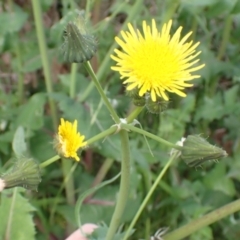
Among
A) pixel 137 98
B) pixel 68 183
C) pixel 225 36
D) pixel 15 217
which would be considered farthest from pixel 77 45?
pixel 225 36

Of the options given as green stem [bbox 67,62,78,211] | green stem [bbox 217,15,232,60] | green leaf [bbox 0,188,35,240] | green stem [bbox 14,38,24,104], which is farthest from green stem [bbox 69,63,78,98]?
green stem [bbox 217,15,232,60]

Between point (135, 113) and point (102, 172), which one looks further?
→ point (102, 172)

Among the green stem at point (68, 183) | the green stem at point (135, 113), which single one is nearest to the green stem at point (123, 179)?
the green stem at point (135, 113)

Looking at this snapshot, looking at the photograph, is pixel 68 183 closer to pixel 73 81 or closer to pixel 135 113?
pixel 73 81

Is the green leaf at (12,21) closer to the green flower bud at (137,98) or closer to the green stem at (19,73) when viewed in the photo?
the green stem at (19,73)

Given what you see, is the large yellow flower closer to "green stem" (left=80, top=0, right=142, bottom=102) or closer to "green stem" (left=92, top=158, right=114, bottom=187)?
"green stem" (left=80, top=0, right=142, bottom=102)

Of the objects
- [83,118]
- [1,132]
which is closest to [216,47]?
[83,118]

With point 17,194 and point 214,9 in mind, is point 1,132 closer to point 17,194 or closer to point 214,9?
point 17,194
